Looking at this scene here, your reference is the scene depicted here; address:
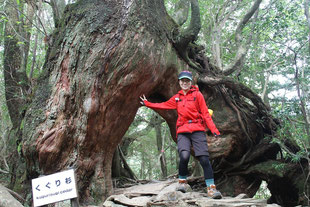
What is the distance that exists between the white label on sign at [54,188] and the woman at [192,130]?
1973 millimetres

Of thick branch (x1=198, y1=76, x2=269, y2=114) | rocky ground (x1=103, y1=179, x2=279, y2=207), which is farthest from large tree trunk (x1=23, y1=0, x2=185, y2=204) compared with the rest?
thick branch (x1=198, y1=76, x2=269, y2=114)

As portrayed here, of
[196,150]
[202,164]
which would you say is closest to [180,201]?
[202,164]

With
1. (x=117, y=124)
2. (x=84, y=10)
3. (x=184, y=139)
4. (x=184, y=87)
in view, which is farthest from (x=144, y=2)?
(x=184, y=139)

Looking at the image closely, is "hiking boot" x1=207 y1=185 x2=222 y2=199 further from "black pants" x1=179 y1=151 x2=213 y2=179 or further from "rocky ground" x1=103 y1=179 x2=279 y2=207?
"black pants" x1=179 y1=151 x2=213 y2=179

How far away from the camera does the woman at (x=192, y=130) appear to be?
14.1 feet

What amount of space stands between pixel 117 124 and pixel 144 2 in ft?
8.32

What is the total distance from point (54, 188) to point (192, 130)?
7.85ft

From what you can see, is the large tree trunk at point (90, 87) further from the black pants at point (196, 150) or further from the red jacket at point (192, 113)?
the black pants at point (196, 150)

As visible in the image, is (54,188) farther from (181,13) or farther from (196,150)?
(181,13)

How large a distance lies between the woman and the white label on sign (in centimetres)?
197

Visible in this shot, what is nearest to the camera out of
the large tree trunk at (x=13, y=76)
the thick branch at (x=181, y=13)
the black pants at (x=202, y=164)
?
the black pants at (x=202, y=164)

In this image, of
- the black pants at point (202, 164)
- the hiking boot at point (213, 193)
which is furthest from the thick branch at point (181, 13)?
the hiking boot at point (213, 193)

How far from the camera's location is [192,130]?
447cm

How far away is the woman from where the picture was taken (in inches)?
169
